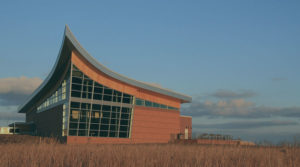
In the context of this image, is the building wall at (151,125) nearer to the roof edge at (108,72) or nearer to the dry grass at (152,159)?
the roof edge at (108,72)

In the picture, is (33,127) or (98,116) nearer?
(98,116)

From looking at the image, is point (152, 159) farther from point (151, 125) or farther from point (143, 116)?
point (151, 125)

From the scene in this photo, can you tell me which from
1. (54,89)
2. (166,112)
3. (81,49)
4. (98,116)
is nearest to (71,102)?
(98,116)

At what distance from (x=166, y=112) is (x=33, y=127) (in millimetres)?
→ 29050

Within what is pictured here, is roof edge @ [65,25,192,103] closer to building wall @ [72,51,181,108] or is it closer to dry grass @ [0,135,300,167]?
building wall @ [72,51,181,108]

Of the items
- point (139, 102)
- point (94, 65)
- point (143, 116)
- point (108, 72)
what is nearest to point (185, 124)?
point (143, 116)

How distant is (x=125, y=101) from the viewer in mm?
42719

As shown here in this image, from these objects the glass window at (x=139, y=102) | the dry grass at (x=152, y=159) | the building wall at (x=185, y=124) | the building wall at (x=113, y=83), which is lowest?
the dry grass at (x=152, y=159)

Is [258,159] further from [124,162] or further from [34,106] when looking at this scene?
[34,106]

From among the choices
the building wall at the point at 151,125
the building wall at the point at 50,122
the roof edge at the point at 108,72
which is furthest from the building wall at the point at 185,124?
the building wall at the point at 50,122

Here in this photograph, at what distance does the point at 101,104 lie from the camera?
133 ft

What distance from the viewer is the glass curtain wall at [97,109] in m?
39.1

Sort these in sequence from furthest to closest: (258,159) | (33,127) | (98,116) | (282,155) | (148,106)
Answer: (33,127), (148,106), (98,116), (282,155), (258,159)

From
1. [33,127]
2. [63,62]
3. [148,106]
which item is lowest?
[33,127]
